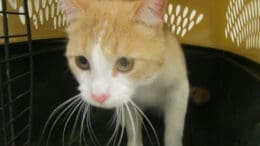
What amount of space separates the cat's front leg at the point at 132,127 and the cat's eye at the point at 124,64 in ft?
0.94

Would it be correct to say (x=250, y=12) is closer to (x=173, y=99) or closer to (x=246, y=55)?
(x=246, y=55)

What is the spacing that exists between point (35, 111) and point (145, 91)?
40cm

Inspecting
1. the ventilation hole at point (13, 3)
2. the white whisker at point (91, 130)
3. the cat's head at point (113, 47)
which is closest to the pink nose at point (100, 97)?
the cat's head at point (113, 47)

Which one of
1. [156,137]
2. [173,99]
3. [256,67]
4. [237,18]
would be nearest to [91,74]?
[173,99]

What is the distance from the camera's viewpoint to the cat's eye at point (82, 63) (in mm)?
901

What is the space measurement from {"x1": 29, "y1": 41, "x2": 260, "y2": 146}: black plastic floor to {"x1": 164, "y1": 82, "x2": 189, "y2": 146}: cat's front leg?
4.7 inches

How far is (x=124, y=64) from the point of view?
0.87 meters

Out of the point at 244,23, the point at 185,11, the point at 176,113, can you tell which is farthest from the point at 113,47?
the point at 185,11

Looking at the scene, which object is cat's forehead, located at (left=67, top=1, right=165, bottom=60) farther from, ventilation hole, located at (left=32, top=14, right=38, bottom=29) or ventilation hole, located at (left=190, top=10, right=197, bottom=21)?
ventilation hole, located at (left=190, top=10, right=197, bottom=21)

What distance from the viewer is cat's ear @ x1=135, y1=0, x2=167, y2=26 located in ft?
2.70

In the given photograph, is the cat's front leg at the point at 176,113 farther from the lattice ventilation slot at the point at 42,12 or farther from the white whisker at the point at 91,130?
the lattice ventilation slot at the point at 42,12

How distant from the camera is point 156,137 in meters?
1.18

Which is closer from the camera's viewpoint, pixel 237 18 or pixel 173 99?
pixel 173 99

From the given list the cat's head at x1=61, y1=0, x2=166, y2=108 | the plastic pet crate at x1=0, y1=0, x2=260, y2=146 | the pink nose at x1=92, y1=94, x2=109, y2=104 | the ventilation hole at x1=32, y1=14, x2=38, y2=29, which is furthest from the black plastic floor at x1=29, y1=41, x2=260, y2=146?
the pink nose at x1=92, y1=94, x2=109, y2=104
